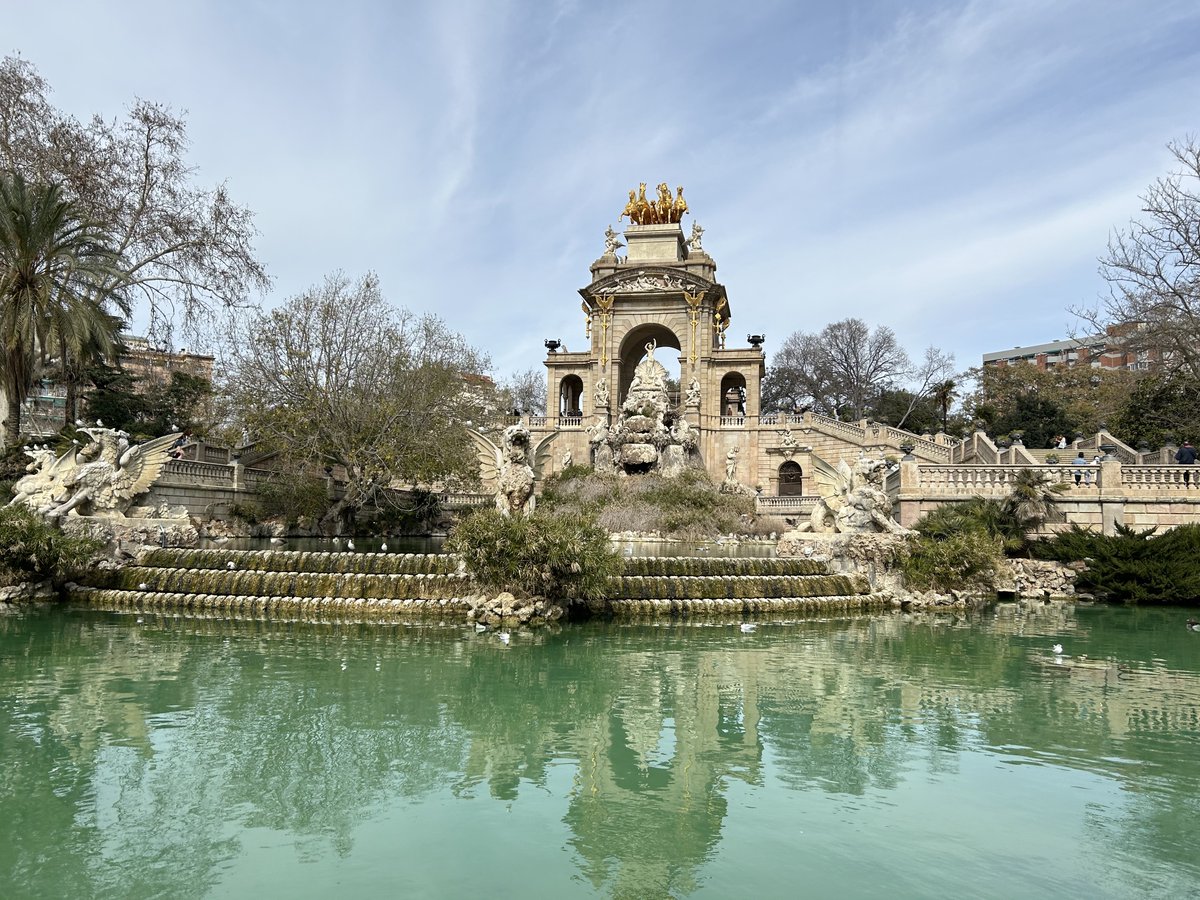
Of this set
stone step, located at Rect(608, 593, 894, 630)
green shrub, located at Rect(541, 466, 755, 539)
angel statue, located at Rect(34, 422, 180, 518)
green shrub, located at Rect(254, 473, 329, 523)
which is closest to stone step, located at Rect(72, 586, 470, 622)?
stone step, located at Rect(608, 593, 894, 630)

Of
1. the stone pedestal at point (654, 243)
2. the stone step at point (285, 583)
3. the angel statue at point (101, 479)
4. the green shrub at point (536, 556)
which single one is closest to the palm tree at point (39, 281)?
the angel statue at point (101, 479)

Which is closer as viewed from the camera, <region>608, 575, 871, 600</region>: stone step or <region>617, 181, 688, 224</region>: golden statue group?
<region>608, 575, 871, 600</region>: stone step

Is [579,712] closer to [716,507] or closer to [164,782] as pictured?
[164,782]

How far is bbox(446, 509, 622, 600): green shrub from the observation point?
12.4m

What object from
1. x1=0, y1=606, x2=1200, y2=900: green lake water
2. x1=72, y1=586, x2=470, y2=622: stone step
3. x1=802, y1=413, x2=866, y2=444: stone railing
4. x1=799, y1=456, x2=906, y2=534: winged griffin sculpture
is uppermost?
x1=802, y1=413, x2=866, y2=444: stone railing

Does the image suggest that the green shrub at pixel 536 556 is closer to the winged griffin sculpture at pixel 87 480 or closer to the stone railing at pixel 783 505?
the winged griffin sculpture at pixel 87 480

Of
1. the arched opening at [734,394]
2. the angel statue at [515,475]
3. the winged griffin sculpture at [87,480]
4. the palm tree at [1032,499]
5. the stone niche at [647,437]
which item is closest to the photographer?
the angel statue at [515,475]

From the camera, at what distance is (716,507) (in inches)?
1309

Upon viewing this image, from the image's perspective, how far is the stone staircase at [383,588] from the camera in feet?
43.3

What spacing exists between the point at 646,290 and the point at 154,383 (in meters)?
25.7

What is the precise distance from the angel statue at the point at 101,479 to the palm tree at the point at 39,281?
503 cm

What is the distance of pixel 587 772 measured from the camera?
6.04 m

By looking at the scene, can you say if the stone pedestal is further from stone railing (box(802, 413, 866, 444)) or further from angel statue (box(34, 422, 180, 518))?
angel statue (box(34, 422, 180, 518))

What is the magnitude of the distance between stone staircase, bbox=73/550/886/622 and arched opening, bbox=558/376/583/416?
3385 centimetres
